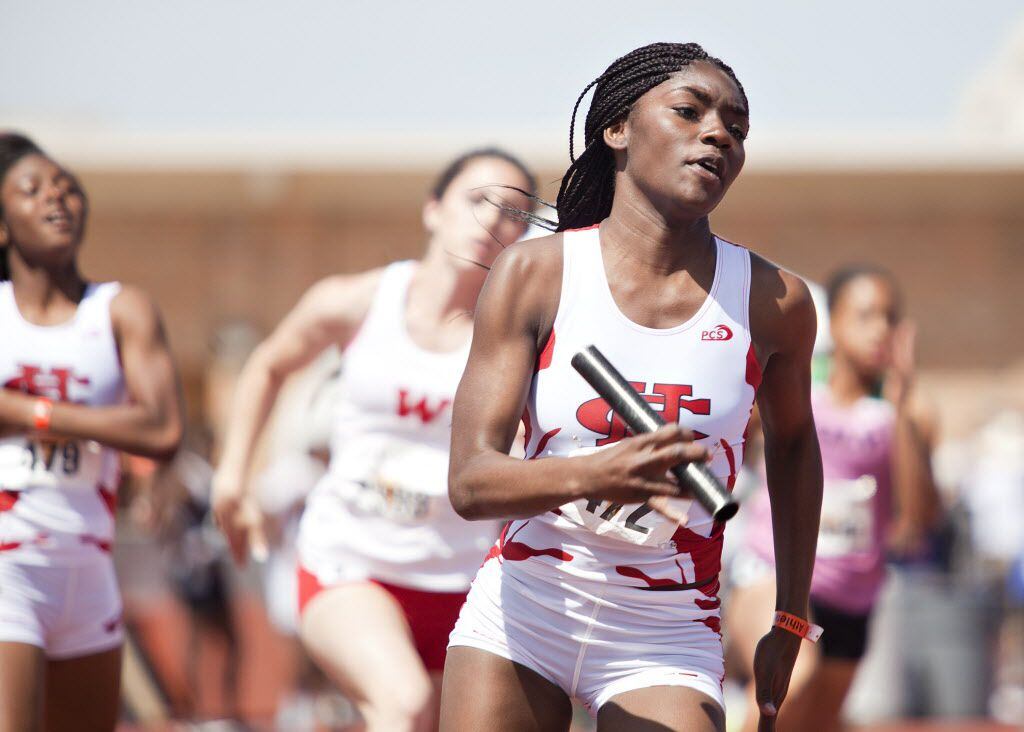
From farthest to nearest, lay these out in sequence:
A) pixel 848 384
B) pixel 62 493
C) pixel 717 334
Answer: pixel 848 384
pixel 62 493
pixel 717 334

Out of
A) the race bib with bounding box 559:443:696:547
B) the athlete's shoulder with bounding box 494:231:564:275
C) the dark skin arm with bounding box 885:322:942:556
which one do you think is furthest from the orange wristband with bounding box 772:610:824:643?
the dark skin arm with bounding box 885:322:942:556

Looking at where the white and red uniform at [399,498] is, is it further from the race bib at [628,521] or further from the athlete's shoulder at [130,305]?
the race bib at [628,521]

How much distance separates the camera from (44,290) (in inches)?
191

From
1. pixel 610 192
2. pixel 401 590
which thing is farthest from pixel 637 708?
pixel 401 590

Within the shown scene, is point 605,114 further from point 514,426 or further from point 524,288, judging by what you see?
point 514,426

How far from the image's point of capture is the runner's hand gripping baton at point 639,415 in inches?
107

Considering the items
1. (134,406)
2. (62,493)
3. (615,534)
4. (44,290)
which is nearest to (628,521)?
(615,534)

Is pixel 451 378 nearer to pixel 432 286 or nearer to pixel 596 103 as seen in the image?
pixel 432 286

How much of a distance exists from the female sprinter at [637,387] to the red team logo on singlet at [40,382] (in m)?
1.85

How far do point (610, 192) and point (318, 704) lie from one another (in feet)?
26.4

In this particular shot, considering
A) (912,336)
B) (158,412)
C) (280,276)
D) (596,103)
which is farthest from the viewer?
(280,276)

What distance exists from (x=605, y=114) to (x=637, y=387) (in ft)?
2.44

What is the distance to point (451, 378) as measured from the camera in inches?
193

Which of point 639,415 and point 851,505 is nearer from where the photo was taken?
point 639,415
